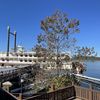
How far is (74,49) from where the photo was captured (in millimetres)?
24844

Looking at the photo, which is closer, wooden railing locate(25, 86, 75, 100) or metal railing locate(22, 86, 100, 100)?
wooden railing locate(25, 86, 75, 100)

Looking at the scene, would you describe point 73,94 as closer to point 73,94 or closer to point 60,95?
point 73,94

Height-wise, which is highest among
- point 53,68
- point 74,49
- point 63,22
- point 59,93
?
point 63,22

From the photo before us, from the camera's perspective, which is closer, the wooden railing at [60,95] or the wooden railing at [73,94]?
the wooden railing at [60,95]

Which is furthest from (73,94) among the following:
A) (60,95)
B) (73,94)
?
(60,95)

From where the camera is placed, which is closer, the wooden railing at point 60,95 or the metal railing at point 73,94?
the wooden railing at point 60,95

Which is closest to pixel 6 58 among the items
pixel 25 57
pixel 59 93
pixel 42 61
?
pixel 25 57

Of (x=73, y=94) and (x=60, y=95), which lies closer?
(x=60, y=95)

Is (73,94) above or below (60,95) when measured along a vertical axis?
below

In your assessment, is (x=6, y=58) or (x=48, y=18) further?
(x=6, y=58)

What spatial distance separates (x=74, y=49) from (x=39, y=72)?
14.5ft

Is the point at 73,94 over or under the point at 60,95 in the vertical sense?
under

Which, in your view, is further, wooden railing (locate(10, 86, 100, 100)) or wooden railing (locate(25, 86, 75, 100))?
wooden railing (locate(10, 86, 100, 100))

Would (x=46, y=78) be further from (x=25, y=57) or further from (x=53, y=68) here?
(x=25, y=57)
